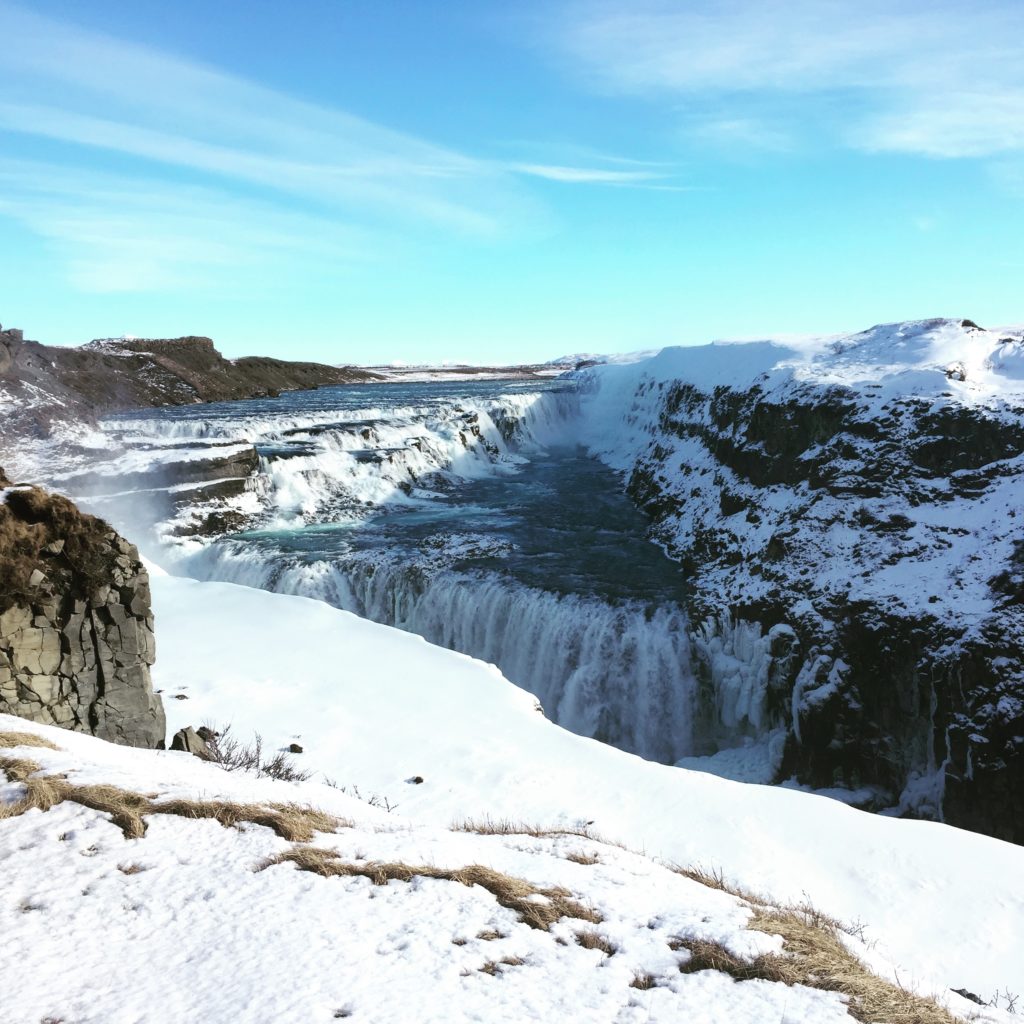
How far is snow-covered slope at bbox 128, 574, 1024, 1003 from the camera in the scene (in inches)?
248

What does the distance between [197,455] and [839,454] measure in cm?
2185

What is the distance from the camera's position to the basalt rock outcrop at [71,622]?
7.02 m

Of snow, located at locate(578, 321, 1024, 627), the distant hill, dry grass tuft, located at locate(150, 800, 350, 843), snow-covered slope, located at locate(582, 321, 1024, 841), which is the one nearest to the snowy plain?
dry grass tuft, located at locate(150, 800, 350, 843)

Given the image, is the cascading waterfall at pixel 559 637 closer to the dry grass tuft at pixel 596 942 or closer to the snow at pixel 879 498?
the snow at pixel 879 498

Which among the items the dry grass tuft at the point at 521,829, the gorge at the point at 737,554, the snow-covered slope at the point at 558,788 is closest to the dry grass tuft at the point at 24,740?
the snow-covered slope at the point at 558,788

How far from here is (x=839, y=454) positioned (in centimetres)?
2028

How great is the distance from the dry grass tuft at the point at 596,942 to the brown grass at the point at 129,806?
6.34 feet

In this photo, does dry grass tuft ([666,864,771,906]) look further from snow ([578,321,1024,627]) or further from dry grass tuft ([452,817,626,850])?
snow ([578,321,1024,627])

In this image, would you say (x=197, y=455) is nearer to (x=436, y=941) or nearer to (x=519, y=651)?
(x=519, y=651)

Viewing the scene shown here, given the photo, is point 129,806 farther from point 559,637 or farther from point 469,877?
point 559,637

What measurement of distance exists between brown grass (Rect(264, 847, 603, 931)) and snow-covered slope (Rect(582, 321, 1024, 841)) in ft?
35.2

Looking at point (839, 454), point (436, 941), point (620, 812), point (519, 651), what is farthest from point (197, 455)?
point (436, 941)

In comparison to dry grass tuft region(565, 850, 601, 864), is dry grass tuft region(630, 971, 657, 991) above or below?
above

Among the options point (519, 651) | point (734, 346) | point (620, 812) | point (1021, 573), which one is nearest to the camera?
point (620, 812)
